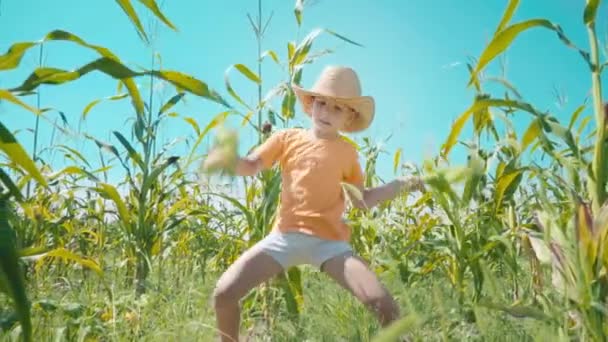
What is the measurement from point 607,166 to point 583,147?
7.9 inches

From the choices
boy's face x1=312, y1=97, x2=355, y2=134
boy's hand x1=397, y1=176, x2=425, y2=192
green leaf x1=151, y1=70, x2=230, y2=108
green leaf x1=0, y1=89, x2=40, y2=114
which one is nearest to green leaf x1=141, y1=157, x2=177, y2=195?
boy's face x1=312, y1=97, x2=355, y2=134

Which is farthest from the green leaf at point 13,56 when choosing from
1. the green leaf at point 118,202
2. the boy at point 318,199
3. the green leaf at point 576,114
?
the green leaf at point 576,114

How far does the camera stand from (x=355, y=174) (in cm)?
237

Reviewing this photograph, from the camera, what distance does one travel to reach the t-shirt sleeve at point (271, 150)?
2.27 meters

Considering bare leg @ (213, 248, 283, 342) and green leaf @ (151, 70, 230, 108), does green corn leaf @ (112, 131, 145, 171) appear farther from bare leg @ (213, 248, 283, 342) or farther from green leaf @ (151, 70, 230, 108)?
green leaf @ (151, 70, 230, 108)

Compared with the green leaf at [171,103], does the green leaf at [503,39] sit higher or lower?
higher

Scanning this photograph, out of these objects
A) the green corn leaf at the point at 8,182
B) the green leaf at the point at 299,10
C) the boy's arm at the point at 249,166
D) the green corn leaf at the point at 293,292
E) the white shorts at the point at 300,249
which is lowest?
the green corn leaf at the point at 293,292

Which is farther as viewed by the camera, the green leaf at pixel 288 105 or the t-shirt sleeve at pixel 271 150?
the green leaf at pixel 288 105

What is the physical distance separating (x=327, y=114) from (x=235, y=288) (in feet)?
2.86

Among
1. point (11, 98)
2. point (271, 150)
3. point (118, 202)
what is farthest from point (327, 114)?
point (11, 98)

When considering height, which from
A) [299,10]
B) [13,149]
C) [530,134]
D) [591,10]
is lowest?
[530,134]

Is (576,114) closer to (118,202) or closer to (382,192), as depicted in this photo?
(382,192)

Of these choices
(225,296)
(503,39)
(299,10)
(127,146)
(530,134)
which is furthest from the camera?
(299,10)

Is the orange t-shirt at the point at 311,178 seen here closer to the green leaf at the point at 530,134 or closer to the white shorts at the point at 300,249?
the white shorts at the point at 300,249
